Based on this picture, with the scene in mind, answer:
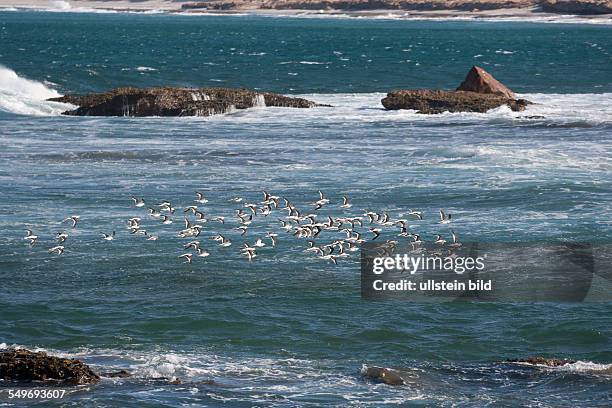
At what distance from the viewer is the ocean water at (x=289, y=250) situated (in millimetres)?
19031

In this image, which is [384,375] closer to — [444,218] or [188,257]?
[188,257]

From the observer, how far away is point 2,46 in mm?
103000

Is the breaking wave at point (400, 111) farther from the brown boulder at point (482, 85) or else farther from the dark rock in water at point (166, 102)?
the brown boulder at point (482, 85)

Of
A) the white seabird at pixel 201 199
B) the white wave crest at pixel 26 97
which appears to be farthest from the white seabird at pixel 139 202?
the white wave crest at pixel 26 97

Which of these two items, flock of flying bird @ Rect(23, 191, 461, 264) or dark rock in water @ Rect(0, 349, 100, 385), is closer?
dark rock in water @ Rect(0, 349, 100, 385)

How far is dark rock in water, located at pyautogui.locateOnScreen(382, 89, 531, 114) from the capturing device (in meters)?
51.6

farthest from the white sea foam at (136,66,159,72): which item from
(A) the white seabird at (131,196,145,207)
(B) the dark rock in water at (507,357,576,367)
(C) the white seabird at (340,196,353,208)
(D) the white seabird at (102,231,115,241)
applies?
(B) the dark rock in water at (507,357,576,367)

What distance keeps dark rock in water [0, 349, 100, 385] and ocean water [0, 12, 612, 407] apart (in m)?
0.36

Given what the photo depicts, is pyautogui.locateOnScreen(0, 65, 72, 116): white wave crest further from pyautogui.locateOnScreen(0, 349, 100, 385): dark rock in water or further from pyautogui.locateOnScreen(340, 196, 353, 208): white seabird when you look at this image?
pyautogui.locateOnScreen(0, 349, 100, 385): dark rock in water

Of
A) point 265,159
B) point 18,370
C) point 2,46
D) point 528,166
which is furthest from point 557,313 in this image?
point 2,46

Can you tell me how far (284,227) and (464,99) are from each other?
24.7 metres

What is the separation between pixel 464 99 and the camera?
2057 inches

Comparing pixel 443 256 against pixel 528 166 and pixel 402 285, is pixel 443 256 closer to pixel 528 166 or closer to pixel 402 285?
pixel 402 285

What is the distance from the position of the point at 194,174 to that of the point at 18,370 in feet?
60.8
